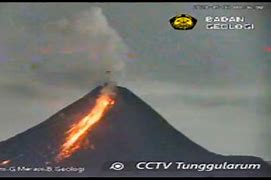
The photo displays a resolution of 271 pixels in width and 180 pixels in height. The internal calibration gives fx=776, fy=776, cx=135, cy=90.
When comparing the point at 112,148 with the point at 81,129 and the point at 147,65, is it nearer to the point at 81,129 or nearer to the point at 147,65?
the point at 81,129

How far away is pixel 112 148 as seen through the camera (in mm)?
3846

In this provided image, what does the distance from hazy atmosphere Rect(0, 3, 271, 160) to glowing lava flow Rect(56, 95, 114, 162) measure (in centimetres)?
11

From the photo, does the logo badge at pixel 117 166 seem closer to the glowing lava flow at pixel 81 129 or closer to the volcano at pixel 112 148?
the volcano at pixel 112 148

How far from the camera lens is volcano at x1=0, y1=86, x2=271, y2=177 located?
3830 millimetres

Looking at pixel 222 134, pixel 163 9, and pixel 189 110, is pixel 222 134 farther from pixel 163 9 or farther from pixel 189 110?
pixel 163 9

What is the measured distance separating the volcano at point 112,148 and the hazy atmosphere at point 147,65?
43mm

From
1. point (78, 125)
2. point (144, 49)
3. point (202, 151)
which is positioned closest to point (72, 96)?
point (78, 125)

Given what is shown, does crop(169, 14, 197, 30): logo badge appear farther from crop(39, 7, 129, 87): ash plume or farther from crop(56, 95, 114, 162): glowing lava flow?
crop(56, 95, 114, 162): glowing lava flow

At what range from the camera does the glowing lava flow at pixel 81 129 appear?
3842mm

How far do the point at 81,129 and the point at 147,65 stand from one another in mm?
459

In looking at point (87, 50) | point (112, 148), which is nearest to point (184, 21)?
point (87, 50)

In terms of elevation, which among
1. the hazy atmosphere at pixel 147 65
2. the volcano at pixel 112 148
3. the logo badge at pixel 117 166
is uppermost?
the hazy atmosphere at pixel 147 65

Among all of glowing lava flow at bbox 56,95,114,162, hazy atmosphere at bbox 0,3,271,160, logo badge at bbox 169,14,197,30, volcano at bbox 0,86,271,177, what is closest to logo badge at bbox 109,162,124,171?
volcano at bbox 0,86,271,177

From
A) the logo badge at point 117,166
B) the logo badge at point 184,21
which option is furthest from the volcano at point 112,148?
the logo badge at point 184,21
